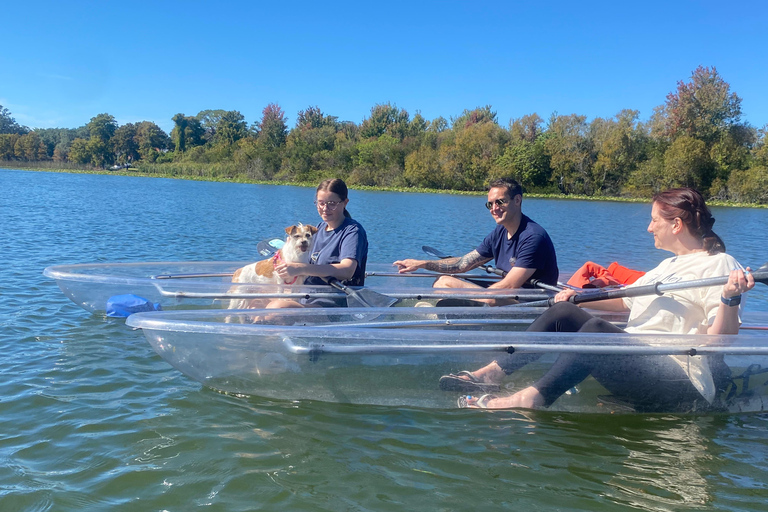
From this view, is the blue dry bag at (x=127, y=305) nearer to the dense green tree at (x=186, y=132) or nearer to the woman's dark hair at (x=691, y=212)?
the woman's dark hair at (x=691, y=212)

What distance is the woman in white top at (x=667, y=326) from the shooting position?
11.2 ft

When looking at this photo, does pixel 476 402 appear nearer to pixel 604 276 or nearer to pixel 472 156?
pixel 604 276

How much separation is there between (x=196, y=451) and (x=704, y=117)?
194 ft

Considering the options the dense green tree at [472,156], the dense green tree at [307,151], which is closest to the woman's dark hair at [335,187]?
the dense green tree at [472,156]

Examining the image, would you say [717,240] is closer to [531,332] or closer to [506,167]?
[531,332]

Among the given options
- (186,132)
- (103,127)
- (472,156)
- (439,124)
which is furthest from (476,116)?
(103,127)

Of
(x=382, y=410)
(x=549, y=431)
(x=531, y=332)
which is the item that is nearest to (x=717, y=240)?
(x=531, y=332)

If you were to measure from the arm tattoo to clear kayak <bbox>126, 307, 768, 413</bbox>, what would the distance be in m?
1.65

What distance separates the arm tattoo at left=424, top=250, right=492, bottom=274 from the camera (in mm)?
5914

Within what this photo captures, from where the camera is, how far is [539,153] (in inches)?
2231

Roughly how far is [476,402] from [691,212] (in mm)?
1870

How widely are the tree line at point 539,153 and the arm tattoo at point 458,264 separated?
48.8 metres

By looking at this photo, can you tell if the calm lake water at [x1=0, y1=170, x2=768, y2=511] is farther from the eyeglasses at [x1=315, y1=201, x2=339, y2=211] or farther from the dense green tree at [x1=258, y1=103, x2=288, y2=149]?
the dense green tree at [x1=258, y1=103, x2=288, y2=149]

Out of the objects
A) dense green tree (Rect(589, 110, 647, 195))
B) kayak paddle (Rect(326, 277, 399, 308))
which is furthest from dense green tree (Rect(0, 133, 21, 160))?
kayak paddle (Rect(326, 277, 399, 308))
